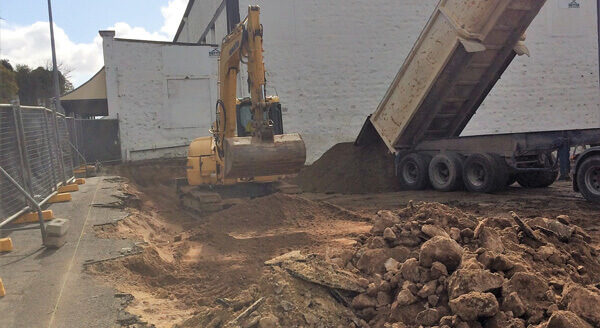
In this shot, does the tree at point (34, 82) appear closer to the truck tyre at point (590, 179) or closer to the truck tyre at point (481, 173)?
the truck tyre at point (481, 173)

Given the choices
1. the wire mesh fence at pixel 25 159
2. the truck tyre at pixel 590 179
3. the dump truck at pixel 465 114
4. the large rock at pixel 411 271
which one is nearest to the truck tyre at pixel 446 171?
the dump truck at pixel 465 114

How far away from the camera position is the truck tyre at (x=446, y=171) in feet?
41.3

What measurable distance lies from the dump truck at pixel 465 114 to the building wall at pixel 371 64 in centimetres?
678

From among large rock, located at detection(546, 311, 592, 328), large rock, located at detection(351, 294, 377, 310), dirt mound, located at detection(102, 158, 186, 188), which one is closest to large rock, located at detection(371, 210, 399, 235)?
large rock, located at detection(351, 294, 377, 310)

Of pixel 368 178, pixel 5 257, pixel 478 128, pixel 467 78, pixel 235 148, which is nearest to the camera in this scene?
pixel 5 257

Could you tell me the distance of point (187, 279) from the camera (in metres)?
6.14

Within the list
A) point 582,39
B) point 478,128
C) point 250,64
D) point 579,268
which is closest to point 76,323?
point 579,268

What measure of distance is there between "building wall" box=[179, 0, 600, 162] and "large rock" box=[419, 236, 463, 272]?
1626 centimetres

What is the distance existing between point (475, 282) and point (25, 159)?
268 inches

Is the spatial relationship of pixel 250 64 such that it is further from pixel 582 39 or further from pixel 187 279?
pixel 582 39

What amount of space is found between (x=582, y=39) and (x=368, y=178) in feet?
47.7

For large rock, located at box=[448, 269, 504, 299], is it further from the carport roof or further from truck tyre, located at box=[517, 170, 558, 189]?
the carport roof

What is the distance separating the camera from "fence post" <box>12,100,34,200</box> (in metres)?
7.50

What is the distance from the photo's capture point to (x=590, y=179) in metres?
10.1
